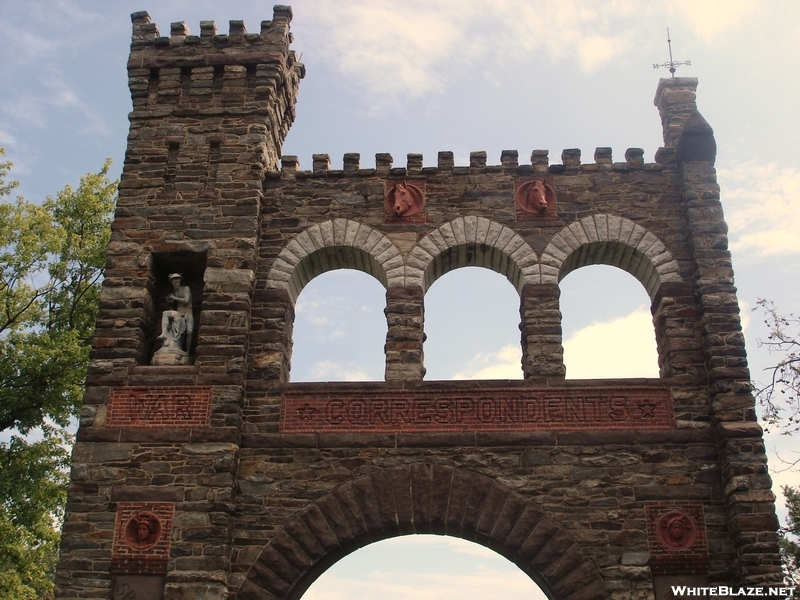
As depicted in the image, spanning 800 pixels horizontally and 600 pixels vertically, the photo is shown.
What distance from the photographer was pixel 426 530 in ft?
34.0

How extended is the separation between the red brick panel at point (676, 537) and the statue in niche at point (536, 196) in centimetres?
442

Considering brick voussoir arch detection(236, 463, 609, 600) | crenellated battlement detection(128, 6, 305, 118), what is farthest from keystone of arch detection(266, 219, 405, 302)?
brick voussoir arch detection(236, 463, 609, 600)

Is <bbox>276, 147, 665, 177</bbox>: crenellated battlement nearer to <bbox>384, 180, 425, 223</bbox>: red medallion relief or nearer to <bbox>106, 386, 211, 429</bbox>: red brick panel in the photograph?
<bbox>384, 180, 425, 223</bbox>: red medallion relief

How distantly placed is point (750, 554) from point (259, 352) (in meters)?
6.62

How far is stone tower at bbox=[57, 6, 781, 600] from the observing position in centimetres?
1001

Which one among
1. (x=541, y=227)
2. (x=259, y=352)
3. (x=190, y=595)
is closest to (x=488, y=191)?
(x=541, y=227)

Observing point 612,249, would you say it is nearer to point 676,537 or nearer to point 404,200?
point 404,200

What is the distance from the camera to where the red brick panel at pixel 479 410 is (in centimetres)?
1066

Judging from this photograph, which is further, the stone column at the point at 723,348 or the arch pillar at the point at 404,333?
the arch pillar at the point at 404,333

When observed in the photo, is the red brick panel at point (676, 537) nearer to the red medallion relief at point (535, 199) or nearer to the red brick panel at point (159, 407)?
the red medallion relief at point (535, 199)

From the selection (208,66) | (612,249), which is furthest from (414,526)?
(208,66)

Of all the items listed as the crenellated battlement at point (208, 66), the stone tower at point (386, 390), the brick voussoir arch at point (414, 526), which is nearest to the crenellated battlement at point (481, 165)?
the stone tower at point (386, 390)

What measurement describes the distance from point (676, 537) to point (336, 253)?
19.7 feet

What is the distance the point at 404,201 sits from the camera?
39.8ft
